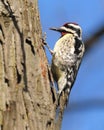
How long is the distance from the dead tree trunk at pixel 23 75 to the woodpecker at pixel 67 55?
1.03 metres

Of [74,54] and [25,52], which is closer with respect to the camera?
[25,52]

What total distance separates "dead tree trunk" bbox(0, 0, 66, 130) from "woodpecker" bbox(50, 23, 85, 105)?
3.39 ft

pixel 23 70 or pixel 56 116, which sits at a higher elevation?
pixel 23 70

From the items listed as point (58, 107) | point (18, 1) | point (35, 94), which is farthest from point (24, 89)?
point (18, 1)

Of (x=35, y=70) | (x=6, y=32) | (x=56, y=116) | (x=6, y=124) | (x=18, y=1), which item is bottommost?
(x=56, y=116)

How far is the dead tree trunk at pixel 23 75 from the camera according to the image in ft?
6.12

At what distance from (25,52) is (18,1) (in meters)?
0.36

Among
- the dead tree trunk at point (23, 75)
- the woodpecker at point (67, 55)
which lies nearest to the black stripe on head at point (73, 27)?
the woodpecker at point (67, 55)

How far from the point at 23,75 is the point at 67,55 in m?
1.64

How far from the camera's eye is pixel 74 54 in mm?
3652

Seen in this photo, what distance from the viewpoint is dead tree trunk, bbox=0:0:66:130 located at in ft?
6.12

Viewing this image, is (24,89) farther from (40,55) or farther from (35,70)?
(40,55)

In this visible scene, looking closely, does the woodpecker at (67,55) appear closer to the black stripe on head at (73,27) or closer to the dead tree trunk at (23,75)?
the black stripe on head at (73,27)

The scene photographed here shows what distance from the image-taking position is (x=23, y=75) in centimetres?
203
